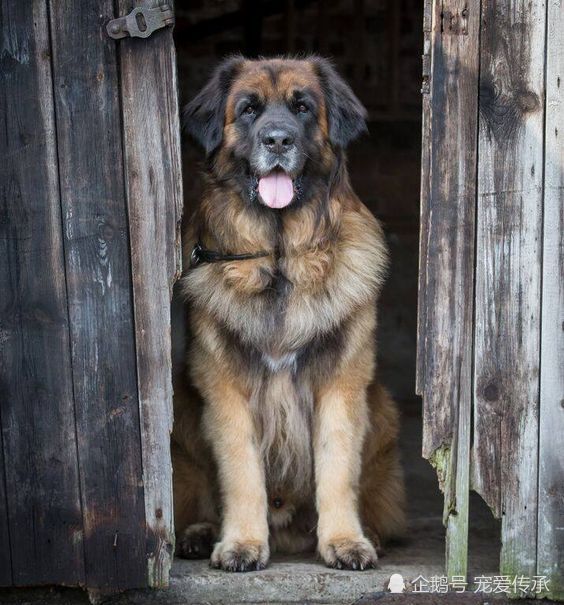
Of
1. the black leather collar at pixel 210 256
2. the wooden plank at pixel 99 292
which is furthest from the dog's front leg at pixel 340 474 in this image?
the wooden plank at pixel 99 292

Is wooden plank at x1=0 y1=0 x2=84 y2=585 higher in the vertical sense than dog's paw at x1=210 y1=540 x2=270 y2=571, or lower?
higher

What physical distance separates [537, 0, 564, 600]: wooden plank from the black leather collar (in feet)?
3.61

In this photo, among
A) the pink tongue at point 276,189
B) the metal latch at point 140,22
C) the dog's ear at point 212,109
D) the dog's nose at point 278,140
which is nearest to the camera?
the metal latch at point 140,22

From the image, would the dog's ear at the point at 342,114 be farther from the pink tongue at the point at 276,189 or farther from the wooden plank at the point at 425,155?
the wooden plank at the point at 425,155

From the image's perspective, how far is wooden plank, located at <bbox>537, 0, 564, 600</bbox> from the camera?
3.46 meters

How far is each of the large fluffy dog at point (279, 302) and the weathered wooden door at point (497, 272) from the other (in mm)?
426

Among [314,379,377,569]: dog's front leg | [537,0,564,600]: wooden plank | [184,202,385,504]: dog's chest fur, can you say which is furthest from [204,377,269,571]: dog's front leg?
[537,0,564,600]: wooden plank

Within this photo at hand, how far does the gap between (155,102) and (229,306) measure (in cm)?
88

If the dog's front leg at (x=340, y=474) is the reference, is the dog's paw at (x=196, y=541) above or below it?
below

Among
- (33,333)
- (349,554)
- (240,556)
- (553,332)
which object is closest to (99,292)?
(33,333)

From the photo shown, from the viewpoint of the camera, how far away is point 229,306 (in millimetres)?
3924

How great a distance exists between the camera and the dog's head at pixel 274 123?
3793 mm

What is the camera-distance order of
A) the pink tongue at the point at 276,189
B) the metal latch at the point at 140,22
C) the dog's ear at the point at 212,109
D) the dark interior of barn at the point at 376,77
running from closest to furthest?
the metal latch at the point at 140,22 → the pink tongue at the point at 276,189 → the dog's ear at the point at 212,109 → the dark interior of barn at the point at 376,77

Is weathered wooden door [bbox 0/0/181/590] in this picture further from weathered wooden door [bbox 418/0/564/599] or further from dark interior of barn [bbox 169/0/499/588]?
dark interior of barn [bbox 169/0/499/588]
